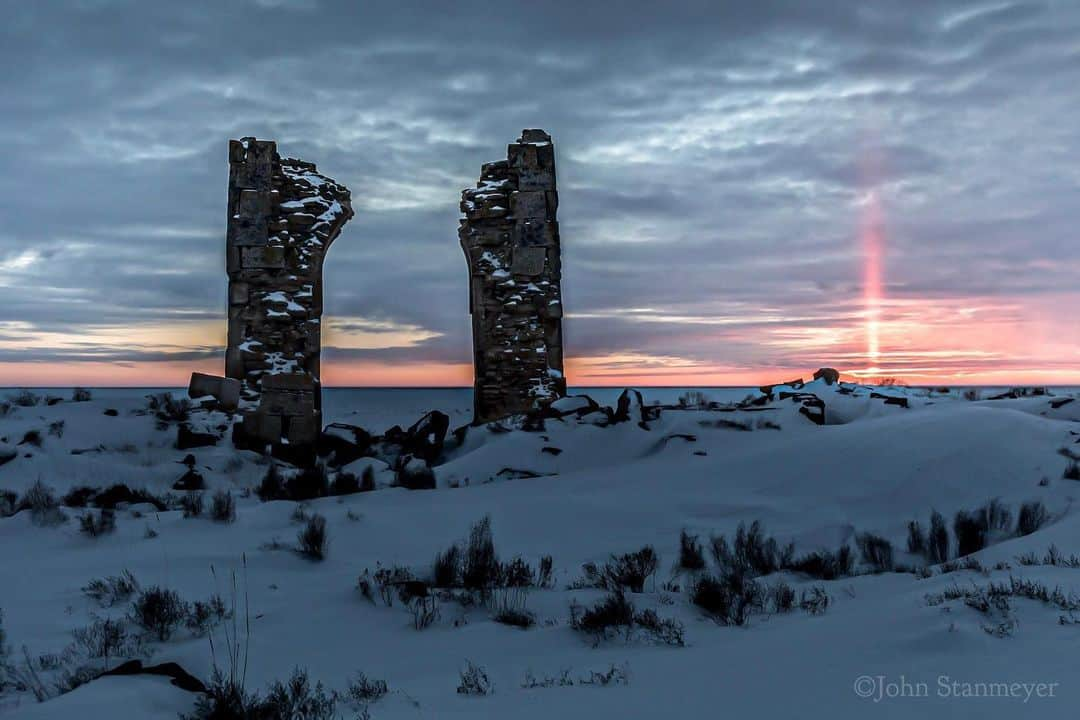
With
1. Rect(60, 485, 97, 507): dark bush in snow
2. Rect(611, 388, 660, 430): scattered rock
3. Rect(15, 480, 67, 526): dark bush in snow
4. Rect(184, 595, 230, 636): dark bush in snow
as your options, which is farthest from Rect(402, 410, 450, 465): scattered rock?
Rect(184, 595, 230, 636): dark bush in snow

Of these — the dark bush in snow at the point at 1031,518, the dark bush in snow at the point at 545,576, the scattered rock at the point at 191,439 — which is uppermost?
the scattered rock at the point at 191,439

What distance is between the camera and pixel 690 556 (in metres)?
5.41

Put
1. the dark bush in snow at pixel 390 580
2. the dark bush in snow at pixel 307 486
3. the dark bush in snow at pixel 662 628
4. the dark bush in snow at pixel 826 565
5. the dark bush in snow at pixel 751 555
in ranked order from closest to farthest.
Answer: the dark bush in snow at pixel 662 628 < the dark bush in snow at pixel 390 580 < the dark bush in snow at pixel 826 565 < the dark bush in snow at pixel 751 555 < the dark bush in snow at pixel 307 486

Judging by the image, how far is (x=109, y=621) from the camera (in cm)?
374

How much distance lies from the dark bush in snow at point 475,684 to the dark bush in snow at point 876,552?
3.28 metres

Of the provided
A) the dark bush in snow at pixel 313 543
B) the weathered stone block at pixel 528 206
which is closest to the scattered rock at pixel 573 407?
the weathered stone block at pixel 528 206

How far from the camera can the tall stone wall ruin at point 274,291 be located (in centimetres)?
1277

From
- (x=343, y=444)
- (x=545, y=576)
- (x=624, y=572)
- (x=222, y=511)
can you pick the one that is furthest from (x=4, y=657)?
(x=343, y=444)

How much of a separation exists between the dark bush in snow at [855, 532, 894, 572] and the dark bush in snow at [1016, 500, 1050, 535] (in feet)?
4.08

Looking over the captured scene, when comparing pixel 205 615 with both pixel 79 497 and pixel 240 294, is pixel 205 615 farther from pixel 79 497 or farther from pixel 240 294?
pixel 240 294

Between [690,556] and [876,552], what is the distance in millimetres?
1342

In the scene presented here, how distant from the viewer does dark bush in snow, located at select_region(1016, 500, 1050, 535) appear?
20.0ft

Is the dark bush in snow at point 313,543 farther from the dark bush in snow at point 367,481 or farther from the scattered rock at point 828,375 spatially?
the scattered rock at point 828,375

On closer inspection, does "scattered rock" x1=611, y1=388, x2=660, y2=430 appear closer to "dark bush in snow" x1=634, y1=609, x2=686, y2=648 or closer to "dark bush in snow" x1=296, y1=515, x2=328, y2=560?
"dark bush in snow" x1=296, y1=515, x2=328, y2=560
